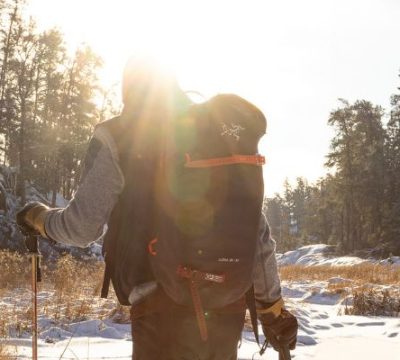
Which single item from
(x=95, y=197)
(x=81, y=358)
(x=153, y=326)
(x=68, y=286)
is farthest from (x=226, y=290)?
(x=68, y=286)

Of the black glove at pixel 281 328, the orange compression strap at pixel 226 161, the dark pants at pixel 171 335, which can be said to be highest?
the orange compression strap at pixel 226 161

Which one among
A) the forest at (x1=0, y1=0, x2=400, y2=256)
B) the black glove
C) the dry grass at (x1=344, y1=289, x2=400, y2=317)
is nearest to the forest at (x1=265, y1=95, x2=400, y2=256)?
the forest at (x1=0, y1=0, x2=400, y2=256)

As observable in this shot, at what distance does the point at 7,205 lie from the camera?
24.2 meters

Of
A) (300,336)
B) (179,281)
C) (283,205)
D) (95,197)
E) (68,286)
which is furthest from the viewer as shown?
(283,205)

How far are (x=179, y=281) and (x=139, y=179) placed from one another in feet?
1.28

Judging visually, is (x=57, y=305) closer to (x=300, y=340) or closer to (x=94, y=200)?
(x=300, y=340)

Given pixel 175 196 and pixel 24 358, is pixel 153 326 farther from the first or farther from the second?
pixel 24 358

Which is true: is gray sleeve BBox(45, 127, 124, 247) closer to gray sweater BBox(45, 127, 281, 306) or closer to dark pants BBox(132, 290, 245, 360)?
gray sweater BBox(45, 127, 281, 306)

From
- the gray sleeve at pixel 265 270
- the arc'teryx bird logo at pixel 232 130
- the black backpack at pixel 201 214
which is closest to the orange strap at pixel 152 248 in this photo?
the black backpack at pixel 201 214

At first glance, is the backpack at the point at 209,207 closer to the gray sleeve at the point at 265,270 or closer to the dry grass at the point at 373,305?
the gray sleeve at the point at 265,270

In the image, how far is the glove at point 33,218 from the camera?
1983mm

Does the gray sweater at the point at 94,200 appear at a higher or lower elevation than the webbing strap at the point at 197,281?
higher

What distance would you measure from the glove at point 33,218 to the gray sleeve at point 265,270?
93 cm

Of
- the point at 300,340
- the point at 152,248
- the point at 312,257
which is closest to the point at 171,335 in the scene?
the point at 152,248
